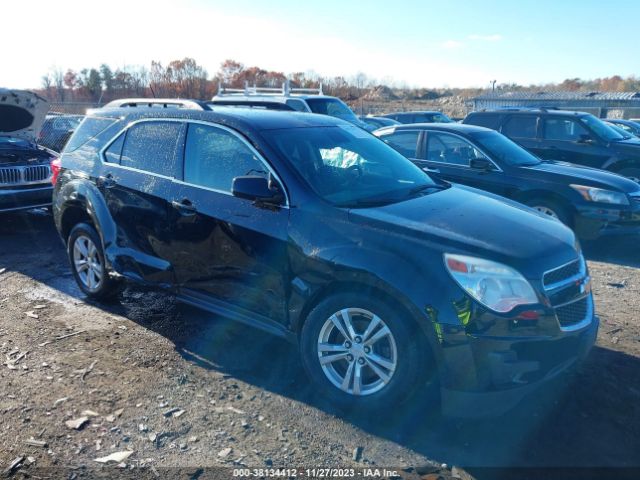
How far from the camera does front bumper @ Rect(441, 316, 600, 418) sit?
3055mm

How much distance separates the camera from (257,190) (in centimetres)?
376

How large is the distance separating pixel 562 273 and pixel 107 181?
12.4 ft

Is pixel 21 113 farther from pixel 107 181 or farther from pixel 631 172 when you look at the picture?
pixel 631 172

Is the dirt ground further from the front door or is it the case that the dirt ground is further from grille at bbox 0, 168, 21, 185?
grille at bbox 0, 168, 21, 185

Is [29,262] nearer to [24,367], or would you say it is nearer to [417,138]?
[24,367]

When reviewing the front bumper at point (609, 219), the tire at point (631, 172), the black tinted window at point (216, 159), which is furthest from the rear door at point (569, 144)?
the black tinted window at point (216, 159)

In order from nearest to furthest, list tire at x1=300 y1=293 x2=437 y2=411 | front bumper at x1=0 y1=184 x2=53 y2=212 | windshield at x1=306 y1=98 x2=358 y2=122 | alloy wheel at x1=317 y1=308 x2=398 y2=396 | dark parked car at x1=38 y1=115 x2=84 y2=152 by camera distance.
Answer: tire at x1=300 y1=293 x2=437 y2=411 → alloy wheel at x1=317 y1=308 x2=398 y2=396 → front bumper at x1=0 y1=184 x2=53 y2=212 → dark parked car at x1=38 y1=115 x2=84 y2=152 → windshield at x1=306 y1=98 x2=358 y2=122

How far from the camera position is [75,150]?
5473 millimetres

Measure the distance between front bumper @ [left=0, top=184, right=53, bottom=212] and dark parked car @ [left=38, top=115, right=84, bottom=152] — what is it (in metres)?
5.83

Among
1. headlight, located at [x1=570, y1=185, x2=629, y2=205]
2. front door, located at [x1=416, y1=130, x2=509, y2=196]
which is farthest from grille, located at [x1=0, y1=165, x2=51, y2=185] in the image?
headlight, located at [x1=570, y1=185, x2=629, y2=205]

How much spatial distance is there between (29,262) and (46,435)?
414cm

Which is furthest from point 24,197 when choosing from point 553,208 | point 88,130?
point 553,208

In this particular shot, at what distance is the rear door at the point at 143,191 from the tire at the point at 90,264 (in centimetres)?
40

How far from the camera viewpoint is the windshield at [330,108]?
14148 mm
